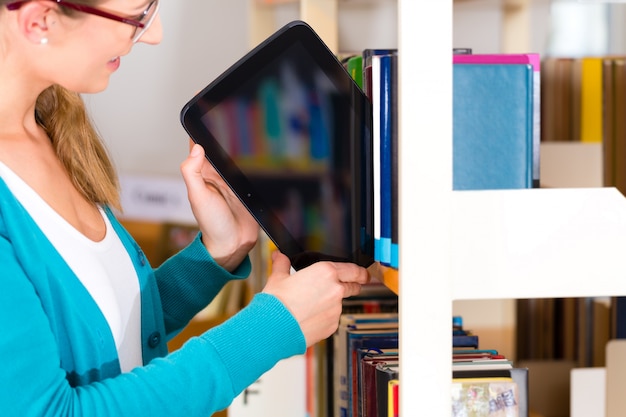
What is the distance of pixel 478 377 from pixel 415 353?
0.42ft

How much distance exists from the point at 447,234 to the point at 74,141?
0.54 metres

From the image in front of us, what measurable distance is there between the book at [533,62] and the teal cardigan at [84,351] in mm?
320

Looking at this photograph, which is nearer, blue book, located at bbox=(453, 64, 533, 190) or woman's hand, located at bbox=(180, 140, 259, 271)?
blue book, located at bbox=(453, 64, 533, 190)

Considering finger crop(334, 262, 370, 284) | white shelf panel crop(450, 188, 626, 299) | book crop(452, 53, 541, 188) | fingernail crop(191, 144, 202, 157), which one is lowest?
finger crop(334, 262, 370, 284)

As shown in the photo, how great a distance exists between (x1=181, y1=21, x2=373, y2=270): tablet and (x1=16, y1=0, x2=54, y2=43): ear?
0.57 ft

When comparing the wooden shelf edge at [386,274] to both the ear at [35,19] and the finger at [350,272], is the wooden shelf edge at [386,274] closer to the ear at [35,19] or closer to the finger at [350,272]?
the finger at [350,272]

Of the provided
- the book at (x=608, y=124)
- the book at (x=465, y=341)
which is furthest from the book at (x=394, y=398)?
the book at (x=608, y=124)

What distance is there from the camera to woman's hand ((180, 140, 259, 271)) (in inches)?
40.9

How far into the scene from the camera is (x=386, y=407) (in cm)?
90

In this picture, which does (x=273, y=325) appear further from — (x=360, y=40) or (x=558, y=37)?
(x=558, y=37)

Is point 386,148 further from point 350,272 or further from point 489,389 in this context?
point 489,389

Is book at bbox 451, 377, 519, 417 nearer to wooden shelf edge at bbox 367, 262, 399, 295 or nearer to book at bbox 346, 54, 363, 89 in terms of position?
wooden shelf edge at bbox 367, 262, 399, 295

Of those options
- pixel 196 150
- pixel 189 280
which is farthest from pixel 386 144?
pixel 189 280

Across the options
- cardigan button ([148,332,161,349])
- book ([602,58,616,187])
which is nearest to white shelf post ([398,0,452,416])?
cardigan button ([148,332,161,349])
